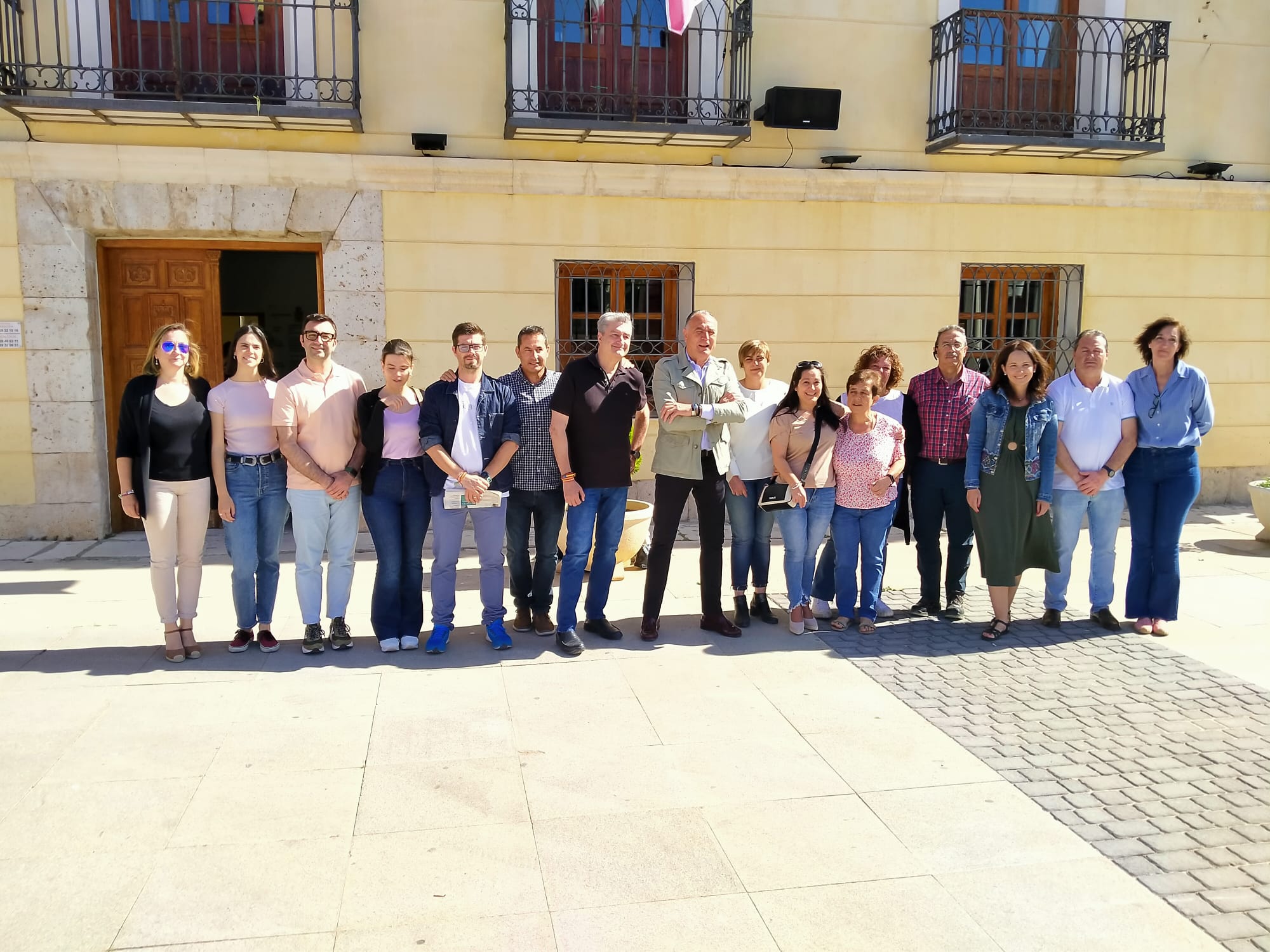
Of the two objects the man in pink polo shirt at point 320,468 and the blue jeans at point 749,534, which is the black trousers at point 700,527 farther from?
the man in pink polo shirt at point 320,468

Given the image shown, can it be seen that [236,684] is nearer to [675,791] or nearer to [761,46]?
[675,791]

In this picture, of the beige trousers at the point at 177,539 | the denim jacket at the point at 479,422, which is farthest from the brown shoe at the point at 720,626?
the beige trousers at the point at 177,539

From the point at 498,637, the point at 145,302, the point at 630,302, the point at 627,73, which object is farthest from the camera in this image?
the point at 630,302

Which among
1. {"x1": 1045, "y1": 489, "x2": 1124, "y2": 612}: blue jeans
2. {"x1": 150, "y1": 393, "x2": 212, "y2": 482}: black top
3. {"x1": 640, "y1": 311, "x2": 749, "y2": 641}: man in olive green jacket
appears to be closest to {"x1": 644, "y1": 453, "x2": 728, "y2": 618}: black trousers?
{"x1": 640, "y1": 311, "x2": 749, "y2": 641}: man in olive green jacket

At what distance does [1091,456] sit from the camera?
6199 mm

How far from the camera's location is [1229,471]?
10.8 metres

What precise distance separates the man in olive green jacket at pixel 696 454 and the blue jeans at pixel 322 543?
5.65 feet

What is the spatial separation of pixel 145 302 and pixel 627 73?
489 centimetres

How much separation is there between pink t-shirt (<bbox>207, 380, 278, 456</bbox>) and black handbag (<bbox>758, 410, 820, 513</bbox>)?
282cm

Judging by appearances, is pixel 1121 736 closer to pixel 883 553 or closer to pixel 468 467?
pixel 883 553

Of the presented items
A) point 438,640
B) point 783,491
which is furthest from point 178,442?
point 783,491

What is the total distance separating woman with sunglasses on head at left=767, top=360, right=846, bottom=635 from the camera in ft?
19.7

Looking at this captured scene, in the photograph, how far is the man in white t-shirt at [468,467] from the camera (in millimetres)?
5504

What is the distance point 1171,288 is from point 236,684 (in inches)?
383
